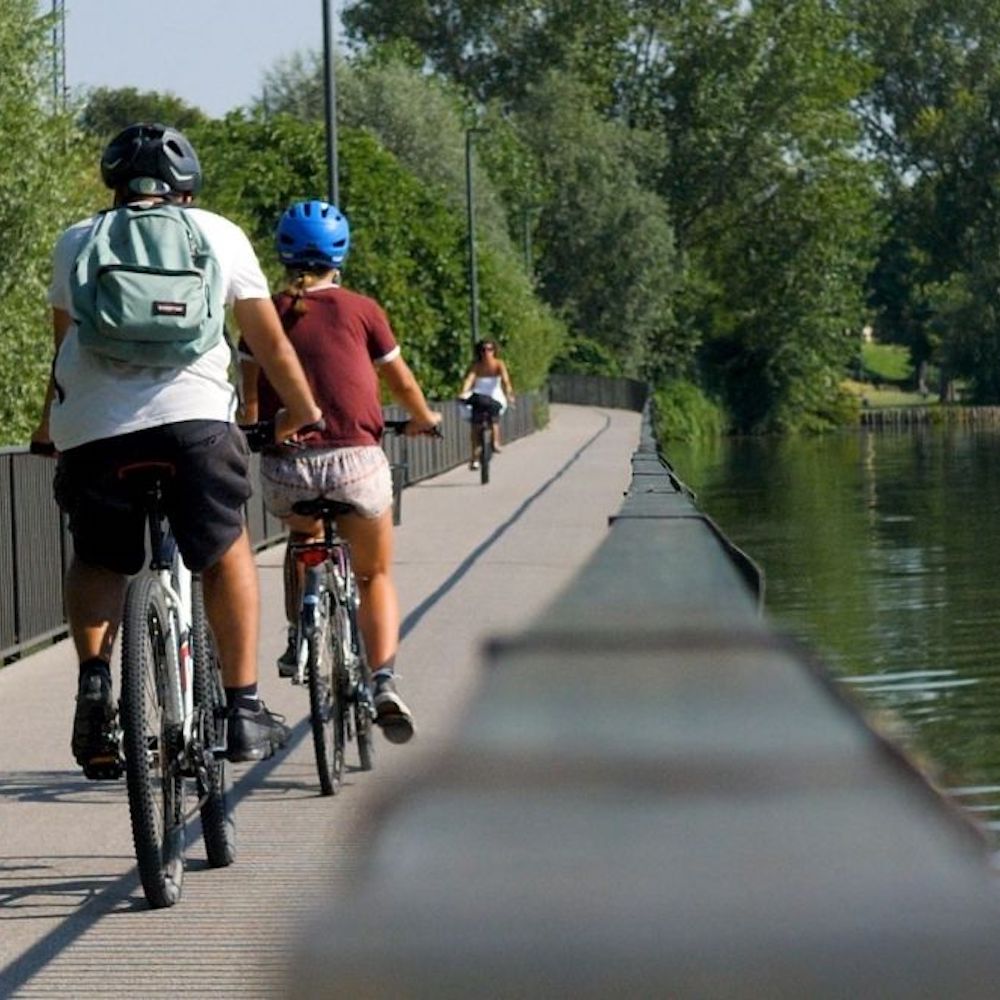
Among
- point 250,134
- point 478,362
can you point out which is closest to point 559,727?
point 478,362

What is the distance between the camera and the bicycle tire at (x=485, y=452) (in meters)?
33.9

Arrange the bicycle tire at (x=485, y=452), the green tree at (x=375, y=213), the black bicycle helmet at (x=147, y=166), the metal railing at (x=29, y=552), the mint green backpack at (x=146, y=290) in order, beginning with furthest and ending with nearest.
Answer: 1. the green tree at (x=375, y=213)
2. the bicycle tire at (x=485, y=452)
3. the metal railing at (x=29, y=552)
4. the black bicycle helmet at (x=147, y=166)
5. the mint green backpack at (x=146, y=290)

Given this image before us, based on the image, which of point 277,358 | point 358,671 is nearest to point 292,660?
point 358,671

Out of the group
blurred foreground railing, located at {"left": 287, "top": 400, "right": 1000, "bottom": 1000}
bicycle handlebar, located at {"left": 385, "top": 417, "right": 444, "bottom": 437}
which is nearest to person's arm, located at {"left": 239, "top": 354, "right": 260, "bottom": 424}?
bicycle handlebar, located at {"left": 385, "top": 417, "right": 444, "bottom": 437}

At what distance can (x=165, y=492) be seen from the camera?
577cm

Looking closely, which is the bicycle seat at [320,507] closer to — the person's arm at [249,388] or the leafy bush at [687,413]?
the person's arm at [249,388]

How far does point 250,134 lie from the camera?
167ft

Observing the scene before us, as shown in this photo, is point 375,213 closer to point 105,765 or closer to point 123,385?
point 123,385

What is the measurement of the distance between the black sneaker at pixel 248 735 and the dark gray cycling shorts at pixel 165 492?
48 cm

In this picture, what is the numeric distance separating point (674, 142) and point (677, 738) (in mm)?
99932

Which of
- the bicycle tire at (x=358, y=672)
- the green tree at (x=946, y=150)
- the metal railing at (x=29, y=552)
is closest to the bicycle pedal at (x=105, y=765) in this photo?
the bicycle tire at (x=358, y=672)

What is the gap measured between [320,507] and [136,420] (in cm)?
209

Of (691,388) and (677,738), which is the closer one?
(677,738)

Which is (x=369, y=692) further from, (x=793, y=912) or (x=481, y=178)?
(x=481, y=178)
